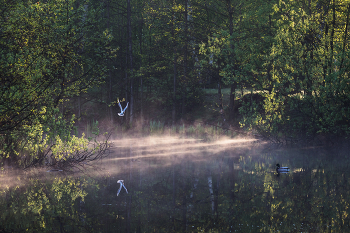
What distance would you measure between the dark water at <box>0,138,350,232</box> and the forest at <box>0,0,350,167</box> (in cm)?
225

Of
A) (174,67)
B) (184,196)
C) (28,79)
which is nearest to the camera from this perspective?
(184,196)

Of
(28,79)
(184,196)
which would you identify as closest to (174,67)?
(28,79)

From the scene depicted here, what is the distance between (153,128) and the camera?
85.3ft

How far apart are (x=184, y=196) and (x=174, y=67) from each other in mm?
19438

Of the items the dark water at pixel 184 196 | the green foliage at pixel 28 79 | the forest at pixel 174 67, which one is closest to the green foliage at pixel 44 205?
the dark water at pixel 184 196

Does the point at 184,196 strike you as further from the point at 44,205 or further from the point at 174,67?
the point at 174,67

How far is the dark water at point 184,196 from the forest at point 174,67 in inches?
88.7

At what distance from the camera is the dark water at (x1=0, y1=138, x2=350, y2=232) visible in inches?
310

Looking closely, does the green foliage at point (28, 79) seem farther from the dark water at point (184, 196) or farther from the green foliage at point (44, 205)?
the green foliage at point (44, 205)

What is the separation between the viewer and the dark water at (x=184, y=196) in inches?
310

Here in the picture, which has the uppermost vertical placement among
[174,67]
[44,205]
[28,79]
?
[174,67]

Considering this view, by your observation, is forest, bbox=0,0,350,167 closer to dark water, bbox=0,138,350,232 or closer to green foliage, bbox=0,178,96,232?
green foliage, bbox=0,178,96,232

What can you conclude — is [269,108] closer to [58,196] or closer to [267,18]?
[267,18]

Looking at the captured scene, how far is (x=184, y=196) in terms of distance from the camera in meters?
10.1
